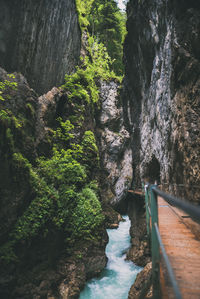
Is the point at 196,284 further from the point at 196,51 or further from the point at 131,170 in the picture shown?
the point at 131,170

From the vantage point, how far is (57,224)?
6.25 meters

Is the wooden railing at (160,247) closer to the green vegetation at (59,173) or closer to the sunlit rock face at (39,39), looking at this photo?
the green vegetation at (59,173)

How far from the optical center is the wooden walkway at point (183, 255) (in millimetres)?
1798

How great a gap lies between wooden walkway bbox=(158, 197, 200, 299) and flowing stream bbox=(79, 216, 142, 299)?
15.0 ft

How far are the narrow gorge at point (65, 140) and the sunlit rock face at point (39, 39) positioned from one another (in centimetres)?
5

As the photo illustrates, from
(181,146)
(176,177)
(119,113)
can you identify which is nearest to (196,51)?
(181,146)

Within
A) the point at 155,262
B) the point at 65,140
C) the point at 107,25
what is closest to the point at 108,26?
the point at 107,25

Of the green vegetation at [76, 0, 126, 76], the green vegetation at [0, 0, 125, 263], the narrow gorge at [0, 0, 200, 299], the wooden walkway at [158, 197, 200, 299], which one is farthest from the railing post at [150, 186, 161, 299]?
the green vegetation at [76, 0, 126, 76]

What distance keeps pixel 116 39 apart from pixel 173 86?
67.7 feet

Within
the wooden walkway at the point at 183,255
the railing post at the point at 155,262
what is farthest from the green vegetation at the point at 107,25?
the railing post at the point at 155,262

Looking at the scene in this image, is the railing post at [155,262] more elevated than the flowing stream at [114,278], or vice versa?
the railing post at [155,262]

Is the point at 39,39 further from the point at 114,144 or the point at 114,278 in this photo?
the point at 114,278

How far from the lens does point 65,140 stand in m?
9.05

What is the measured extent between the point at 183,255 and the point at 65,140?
7432mm
